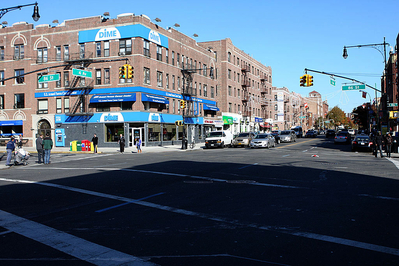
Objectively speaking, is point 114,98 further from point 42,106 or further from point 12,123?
point 12,123

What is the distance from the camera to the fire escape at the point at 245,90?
73.4 metres

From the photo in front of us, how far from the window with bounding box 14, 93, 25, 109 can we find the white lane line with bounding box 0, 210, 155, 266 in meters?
43.8

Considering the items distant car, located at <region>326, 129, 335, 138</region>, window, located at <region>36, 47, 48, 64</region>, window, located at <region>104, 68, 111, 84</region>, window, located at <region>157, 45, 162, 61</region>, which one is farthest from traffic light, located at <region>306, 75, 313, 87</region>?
distant car, located at <region>326, 129, 335, 138</region>

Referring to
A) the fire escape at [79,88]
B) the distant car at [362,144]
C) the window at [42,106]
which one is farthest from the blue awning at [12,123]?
the distant car at [362,144]

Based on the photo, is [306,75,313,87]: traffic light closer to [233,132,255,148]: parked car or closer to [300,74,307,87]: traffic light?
[300,74,307,87]: traffic light

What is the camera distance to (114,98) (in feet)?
132

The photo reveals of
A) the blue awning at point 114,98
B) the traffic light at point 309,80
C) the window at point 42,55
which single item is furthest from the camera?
the window at point 42,55

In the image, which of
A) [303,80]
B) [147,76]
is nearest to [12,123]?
[147,76]

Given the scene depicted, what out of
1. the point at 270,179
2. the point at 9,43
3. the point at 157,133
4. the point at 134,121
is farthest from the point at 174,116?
the point at 270,179

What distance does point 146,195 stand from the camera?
1027cm

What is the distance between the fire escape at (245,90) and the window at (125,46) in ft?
118

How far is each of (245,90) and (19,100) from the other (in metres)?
44.2

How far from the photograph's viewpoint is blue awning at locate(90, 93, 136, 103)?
3975cm

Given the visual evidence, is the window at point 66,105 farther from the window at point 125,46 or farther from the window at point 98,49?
the window at point 125,46
